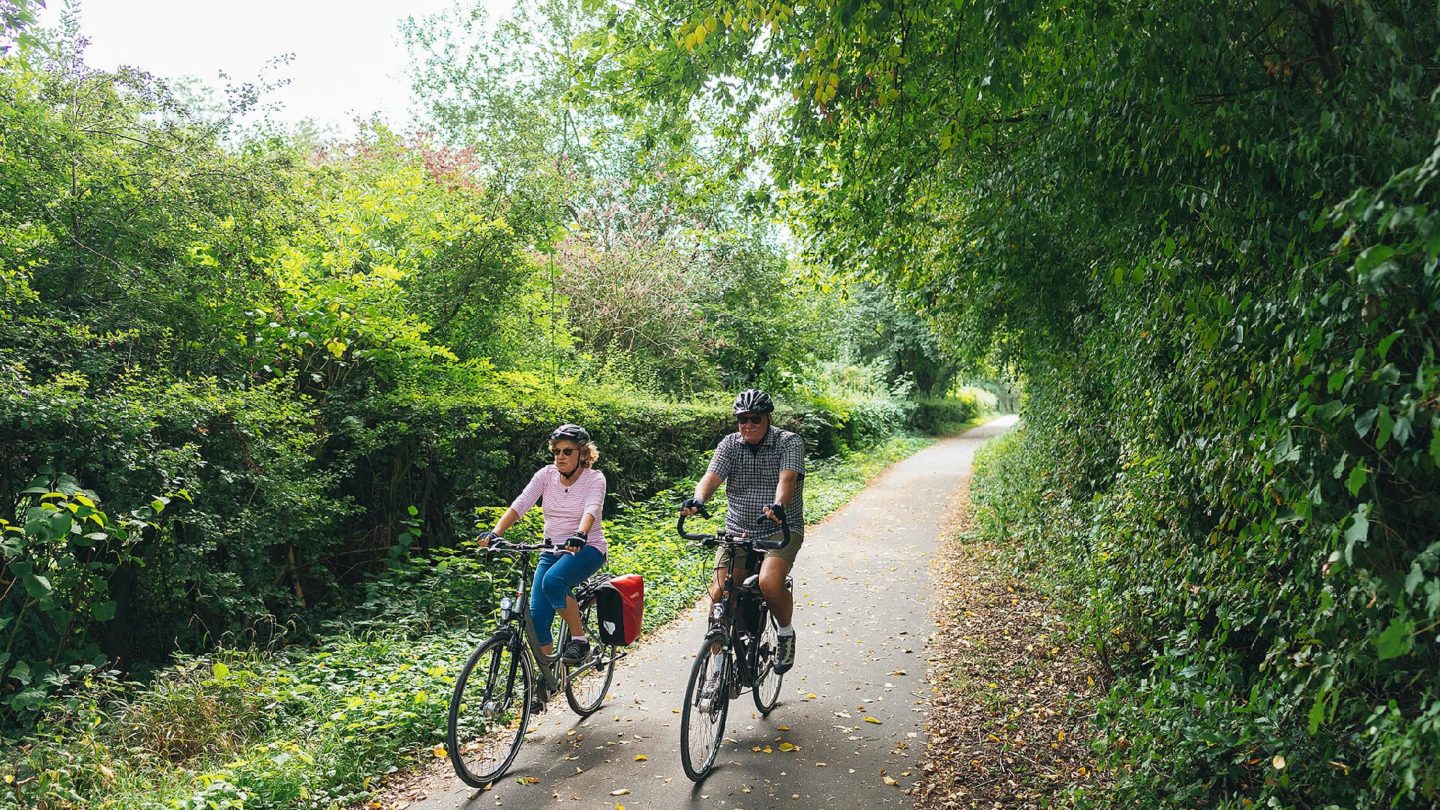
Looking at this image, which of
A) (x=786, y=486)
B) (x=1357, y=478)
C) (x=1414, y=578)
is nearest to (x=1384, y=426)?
(x=1357, y=478)

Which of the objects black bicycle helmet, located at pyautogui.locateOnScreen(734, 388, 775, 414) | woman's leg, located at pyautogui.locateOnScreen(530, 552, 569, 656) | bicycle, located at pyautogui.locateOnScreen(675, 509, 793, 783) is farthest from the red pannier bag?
black bicycle helmet, located at pyautogui.locateOnScreen(734, 388, 775, 414)

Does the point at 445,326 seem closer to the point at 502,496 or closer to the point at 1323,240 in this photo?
the point at 502,496

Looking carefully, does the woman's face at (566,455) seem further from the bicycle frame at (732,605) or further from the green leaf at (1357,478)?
the green leaf at (1357,478)

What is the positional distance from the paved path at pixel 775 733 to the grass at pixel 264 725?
0.60 m

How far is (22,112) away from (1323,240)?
963 cm

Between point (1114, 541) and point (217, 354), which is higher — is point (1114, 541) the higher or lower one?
the lower one

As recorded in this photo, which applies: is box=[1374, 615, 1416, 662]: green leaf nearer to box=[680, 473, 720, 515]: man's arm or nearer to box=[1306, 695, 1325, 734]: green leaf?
box=[1306, 695, 1325, 734]: green leaf

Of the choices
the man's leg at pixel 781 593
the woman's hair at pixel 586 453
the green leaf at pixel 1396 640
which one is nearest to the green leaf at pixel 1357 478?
the green leaf at pixel 1396 640

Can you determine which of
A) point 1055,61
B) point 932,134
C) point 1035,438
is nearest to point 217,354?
point 932,134

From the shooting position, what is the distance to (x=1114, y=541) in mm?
5633

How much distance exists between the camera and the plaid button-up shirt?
559 cm

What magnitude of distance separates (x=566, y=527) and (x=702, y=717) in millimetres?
1651

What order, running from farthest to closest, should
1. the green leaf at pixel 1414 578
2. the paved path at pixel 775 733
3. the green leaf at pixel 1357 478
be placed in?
the paved path at pixel 775 733 → the green leaf at pixel 1357 478 → the green leaf at pixel 1414 578

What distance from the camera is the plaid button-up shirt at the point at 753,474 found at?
5586 millimetres
